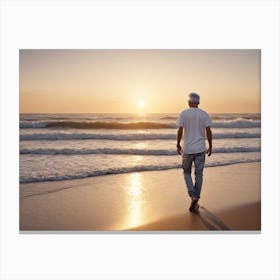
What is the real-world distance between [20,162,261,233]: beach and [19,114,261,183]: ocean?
1.02 ft

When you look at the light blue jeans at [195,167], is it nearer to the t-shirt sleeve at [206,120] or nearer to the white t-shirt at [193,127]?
the white t-shirt at [193,127]

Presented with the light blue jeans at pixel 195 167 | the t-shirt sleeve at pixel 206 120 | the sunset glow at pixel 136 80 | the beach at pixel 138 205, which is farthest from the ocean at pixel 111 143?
the light blue jeans at pixel 195 167

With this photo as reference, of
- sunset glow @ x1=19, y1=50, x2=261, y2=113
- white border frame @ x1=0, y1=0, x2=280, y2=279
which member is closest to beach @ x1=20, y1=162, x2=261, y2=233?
white border frame @ x1=0, y1=0, x2=280, y2=279

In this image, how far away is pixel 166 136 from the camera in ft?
21.0

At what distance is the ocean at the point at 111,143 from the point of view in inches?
186

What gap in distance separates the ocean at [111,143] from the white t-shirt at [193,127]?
745 millimetres

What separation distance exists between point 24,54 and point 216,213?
258 centimetres

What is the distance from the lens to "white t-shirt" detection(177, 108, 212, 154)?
383 cm
